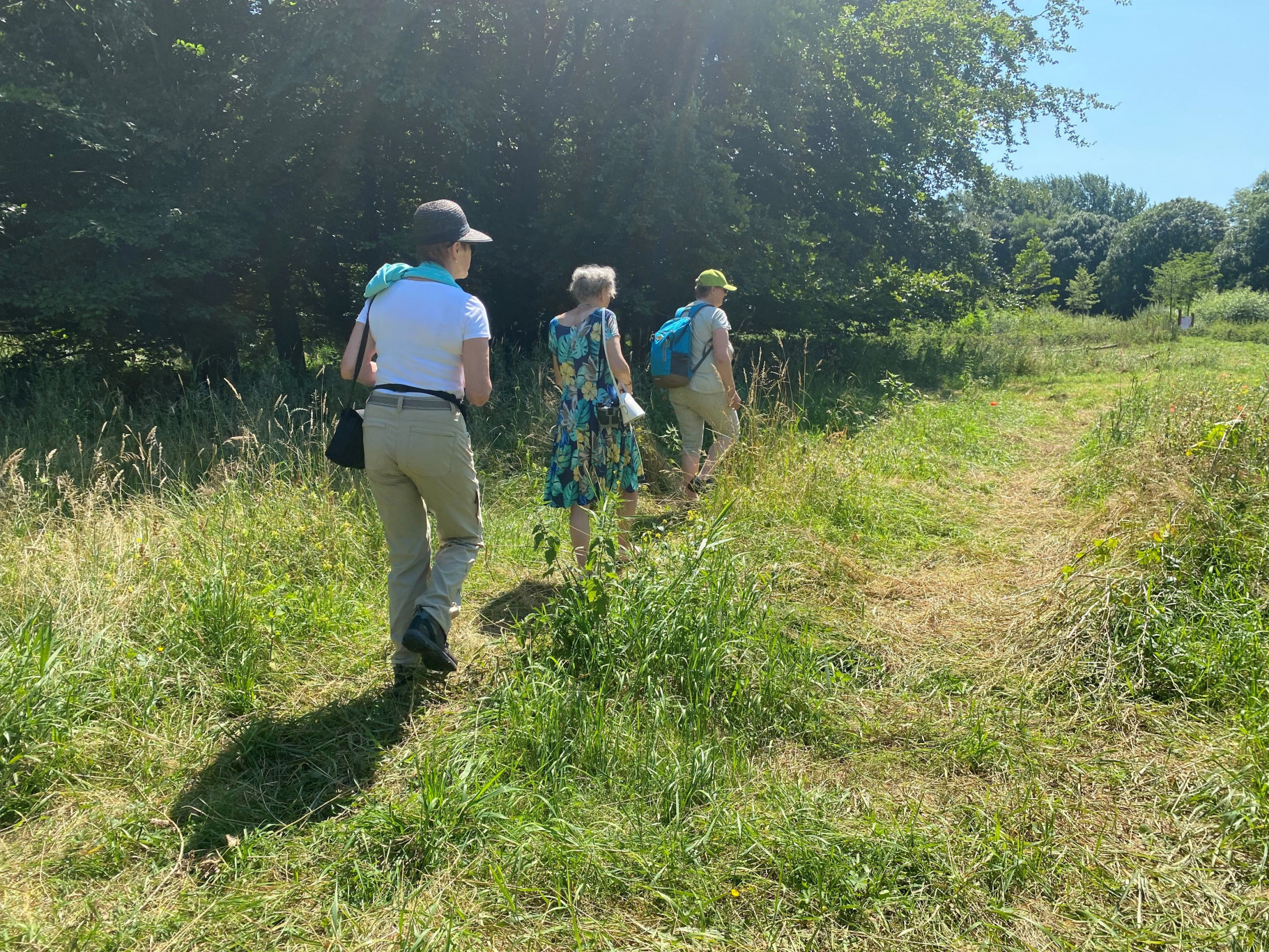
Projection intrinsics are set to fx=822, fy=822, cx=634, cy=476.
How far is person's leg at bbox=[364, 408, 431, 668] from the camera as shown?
11.1 feet

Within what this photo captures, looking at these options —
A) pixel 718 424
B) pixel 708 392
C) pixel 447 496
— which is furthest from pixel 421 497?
pixel 718 424

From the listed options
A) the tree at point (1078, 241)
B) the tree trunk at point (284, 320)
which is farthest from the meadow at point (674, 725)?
the tree at point (1078, 241)

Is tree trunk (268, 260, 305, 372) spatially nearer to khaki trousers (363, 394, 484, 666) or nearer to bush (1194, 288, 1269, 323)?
khaki trousers (363, 394, 484, 666)

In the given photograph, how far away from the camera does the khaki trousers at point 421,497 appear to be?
3.26 metres

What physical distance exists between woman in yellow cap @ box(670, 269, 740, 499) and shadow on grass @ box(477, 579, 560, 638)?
5.37 feet

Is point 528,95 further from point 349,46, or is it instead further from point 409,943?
point 409,943

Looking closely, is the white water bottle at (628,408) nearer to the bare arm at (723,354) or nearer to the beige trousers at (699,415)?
the bare arm at (723,354)

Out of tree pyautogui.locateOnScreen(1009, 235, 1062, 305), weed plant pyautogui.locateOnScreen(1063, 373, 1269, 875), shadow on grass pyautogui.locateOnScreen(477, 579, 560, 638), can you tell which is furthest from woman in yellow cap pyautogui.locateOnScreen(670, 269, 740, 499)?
tree pyautogui.locateOnScreen(1009, 235, 1062, 305)

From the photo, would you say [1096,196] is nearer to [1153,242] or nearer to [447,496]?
[1153,242]

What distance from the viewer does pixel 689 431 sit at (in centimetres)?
615

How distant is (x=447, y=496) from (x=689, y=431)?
3.03m

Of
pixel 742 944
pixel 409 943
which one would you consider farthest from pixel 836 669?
pixel 409 943

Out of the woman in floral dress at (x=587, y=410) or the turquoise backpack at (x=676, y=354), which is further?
the turquoise backpack at (x=676, y=354)

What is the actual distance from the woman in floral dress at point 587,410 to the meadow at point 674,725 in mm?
583
